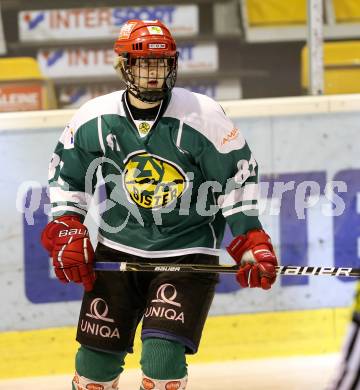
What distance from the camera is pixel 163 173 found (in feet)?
10.2

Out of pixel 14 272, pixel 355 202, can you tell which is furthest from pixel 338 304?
pixel 14 272

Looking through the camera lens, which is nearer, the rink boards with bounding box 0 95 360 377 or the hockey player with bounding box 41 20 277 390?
the hockey player with bounding box 41 20 277 390

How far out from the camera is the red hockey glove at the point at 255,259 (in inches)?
Result: 120

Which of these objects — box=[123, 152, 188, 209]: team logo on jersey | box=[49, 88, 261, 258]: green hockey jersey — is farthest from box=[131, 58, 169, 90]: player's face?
box=[123, 152, 188, 209]: team logo on jersey

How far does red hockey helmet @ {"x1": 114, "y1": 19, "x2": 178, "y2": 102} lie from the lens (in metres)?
3.04

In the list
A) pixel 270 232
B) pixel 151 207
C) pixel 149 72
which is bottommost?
pixel 270 232

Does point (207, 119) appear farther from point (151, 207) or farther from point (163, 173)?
point (151, 207)

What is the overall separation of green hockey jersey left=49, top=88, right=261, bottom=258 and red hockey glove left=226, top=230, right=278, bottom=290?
0.05 meters

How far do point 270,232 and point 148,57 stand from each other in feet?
4.82

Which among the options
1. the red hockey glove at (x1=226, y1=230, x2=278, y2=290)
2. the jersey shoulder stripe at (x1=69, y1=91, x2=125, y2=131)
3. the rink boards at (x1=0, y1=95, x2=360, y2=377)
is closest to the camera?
the red hockey glove at (x1=226, y1=230, x2=278, y2=290)

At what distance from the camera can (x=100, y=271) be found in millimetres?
3160

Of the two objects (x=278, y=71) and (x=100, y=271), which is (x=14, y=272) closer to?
(x=100, y=271)

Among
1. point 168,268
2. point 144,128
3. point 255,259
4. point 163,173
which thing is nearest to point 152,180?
point 163,173

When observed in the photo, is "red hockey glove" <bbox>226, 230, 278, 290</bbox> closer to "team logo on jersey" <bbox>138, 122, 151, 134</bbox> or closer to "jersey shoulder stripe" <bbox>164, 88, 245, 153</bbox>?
"jersey shoulder stripe" <bbox>164, 88, 245, 153</bbox>
